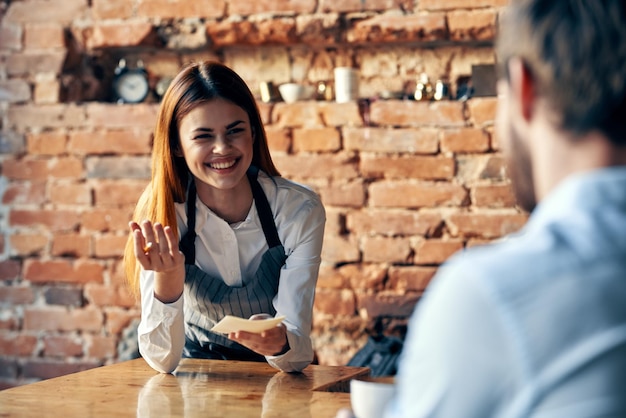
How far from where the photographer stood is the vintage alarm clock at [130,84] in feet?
12.1

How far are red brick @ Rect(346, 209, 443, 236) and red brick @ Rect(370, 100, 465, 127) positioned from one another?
327 millimetres

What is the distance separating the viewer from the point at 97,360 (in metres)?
3.68

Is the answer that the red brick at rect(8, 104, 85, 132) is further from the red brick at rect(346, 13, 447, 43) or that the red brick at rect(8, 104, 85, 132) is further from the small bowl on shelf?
the red brick at rect(346, 13, 447, 43)

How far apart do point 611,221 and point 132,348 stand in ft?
9.76

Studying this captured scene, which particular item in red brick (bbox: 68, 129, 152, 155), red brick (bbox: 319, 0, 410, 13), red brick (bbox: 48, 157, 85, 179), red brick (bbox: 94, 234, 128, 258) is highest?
red brick (bbox: 319, 0, 410, 13)

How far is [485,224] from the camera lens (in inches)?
130

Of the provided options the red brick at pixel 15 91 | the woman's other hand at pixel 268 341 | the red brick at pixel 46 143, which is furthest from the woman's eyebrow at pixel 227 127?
the red brick at pixel 15 91

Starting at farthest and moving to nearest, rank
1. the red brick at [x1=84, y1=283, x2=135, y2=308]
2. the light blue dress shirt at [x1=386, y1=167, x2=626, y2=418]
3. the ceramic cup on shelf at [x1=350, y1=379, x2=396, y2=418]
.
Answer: the red brick at [x1=84, y1=283, x2=135, y2=308]
the ceramic cup on shelf at [x1=350, y1=379, x2=396, y2=418]
the light blue dress shirt at [x1=386, y1=167, x2=626, y2=418]

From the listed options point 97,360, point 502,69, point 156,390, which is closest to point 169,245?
point 156,390

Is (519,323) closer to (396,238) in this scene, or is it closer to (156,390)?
(156,390)

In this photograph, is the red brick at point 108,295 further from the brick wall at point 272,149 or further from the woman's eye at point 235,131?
the woman's eye at point 235,131

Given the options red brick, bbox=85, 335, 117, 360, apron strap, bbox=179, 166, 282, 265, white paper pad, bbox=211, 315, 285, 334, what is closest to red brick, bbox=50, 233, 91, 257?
red brick, bbox=85, 335, 117, 360

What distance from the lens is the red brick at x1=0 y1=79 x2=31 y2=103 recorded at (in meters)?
3.71

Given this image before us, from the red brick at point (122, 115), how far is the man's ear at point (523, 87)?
→ 2793 mm
